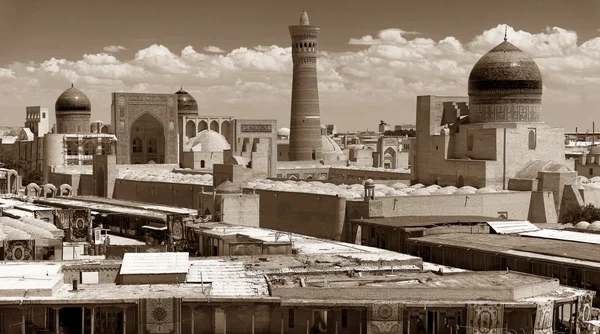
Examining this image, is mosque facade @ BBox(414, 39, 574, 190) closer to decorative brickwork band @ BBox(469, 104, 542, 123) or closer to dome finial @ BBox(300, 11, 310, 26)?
decorative brickwork band @ BBox(469, 104, 542, 123)

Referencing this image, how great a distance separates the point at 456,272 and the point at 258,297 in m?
4.00

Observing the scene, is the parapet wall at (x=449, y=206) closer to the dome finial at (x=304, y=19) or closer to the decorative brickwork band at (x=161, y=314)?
the decorative brickwork band at (x=161, y=314)

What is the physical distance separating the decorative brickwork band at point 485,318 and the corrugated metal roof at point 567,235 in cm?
704

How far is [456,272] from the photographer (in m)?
16.0

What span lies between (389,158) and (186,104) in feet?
37.1

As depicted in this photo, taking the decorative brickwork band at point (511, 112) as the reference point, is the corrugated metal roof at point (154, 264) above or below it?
below

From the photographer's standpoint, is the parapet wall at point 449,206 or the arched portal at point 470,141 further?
the arched portal at point 470,141

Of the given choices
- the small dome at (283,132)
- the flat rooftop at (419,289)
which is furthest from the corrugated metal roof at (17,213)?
the small dome at (283,132)

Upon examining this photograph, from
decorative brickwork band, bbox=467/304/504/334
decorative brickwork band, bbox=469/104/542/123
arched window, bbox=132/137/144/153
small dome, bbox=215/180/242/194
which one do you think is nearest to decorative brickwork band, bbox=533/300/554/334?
decorative brickwork band, bbox=467/304/504/334

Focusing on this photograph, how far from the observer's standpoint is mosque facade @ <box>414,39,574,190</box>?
3038cm

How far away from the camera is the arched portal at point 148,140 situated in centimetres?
4503

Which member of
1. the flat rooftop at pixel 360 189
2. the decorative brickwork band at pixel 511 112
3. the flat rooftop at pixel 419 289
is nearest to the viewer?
the flat rooftop at pixel 419 289

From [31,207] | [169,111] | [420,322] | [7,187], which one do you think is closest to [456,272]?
[420,322]

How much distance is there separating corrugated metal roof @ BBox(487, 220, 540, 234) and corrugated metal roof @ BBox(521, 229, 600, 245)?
32 centimetres
